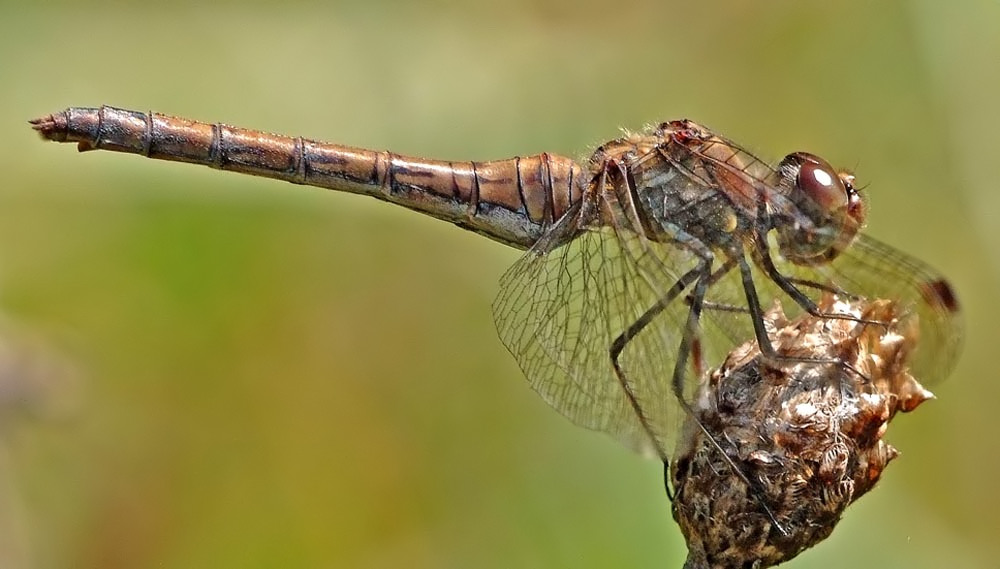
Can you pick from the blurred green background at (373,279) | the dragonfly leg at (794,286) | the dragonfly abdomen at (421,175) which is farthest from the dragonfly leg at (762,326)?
the blurred green background at (373,279)

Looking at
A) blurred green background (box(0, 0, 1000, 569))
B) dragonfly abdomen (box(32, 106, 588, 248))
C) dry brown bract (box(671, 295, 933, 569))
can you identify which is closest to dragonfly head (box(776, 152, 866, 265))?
dry brown bract (box(671, 295, 933, 569))

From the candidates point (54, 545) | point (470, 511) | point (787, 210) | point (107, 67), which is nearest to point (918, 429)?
point (787, 210)

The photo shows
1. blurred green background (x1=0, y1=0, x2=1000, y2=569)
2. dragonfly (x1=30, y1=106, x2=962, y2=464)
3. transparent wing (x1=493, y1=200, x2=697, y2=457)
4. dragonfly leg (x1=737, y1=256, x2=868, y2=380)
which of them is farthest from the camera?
blurred green background (x1=0, y1=0, x2=1000, y2=569)

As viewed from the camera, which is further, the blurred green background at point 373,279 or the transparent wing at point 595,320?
the blurred green background at point 373,279

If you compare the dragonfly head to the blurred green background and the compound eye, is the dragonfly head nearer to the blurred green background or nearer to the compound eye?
the compound eye

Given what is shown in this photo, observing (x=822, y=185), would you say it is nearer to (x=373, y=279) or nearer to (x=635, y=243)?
(x=635, y=243)

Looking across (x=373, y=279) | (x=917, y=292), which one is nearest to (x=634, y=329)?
(x=917, y=292)

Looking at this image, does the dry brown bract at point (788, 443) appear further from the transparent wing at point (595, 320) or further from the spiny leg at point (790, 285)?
the transparent wing at point (595, 320)
